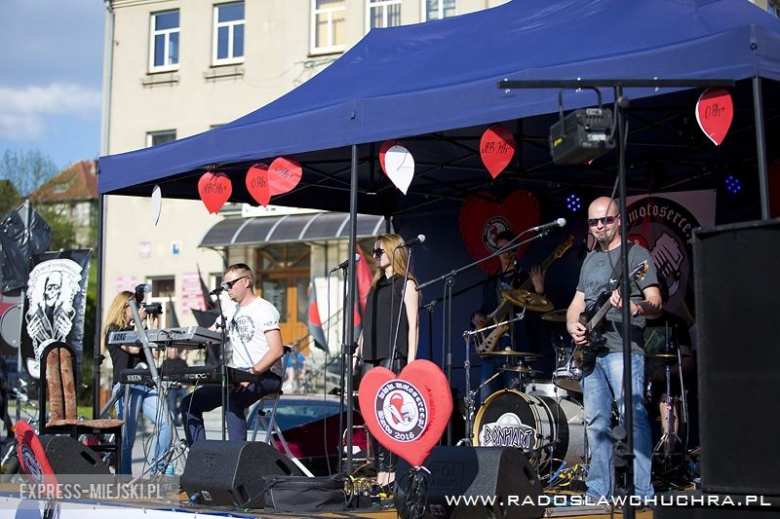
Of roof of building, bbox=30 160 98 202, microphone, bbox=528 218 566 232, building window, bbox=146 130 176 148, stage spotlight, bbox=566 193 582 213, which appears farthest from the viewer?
roof of building, bbox=30 160 98 202

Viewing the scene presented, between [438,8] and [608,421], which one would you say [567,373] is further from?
[438,8]

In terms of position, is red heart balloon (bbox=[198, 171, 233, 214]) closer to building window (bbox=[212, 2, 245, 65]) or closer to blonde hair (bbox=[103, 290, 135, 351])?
blonde hair (bbox=[103, 290, 135, 351])

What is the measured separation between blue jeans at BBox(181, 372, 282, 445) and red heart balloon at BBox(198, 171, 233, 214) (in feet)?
4.99

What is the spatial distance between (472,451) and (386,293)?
2.09m

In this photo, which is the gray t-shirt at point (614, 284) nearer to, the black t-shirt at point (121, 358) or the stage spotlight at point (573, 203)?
the stage spotlight at point (573, 203)

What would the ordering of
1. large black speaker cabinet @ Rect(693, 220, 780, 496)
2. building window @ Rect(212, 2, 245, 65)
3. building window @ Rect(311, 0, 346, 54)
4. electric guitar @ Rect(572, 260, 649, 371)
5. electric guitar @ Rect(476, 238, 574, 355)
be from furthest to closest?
building window @ Rect(212, 2, 245, 65), building window @ Rect(311, 0, 346, 54), electric guitar @ Rect(476, 238, 574, 355), electric guitar @ Rect(572, 260, 649, 371), large black speaker cabinet @ Rect(693, 220, 780, 496)

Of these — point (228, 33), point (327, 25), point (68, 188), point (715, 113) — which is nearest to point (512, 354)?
point (715, 113)

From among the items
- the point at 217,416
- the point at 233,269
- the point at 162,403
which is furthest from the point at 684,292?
the point at 217,416

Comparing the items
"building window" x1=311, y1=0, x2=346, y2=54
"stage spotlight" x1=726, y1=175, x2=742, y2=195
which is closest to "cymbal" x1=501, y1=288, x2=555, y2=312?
"stage spotlight" x1=726, y1=175, x2=742, y2=195

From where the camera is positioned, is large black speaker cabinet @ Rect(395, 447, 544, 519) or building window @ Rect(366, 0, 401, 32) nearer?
large black speaker cabinet @ Rect(395, 447, 544, 519)

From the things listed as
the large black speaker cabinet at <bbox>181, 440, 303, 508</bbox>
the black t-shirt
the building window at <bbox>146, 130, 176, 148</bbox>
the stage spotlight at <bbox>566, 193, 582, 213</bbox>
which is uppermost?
the building window at <bbox>146, 130, 176, 148</bbox>

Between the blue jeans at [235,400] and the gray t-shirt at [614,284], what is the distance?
2.63 meters

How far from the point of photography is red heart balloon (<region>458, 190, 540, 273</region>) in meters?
9.76

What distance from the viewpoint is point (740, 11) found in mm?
7062
